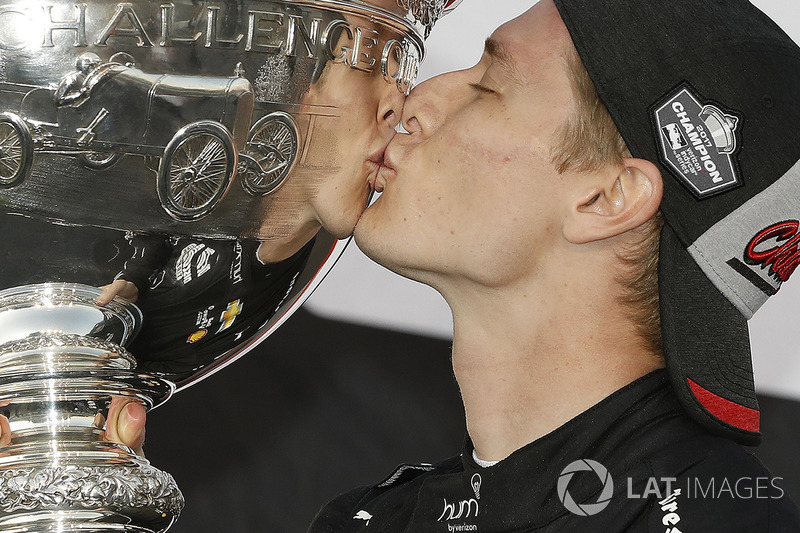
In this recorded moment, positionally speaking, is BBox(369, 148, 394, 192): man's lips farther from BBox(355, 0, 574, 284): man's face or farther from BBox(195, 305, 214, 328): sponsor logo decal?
BBox(195, 305, 214, 328): sponsor logo decal

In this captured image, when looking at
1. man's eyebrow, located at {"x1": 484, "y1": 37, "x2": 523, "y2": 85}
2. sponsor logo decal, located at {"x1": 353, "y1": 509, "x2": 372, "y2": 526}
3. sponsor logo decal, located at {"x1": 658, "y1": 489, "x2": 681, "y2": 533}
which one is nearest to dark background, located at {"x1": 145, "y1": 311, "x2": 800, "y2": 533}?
sponsor logo decal, located at {"x1": 353, "y1": 509, "x2": 372, "y2": 526}

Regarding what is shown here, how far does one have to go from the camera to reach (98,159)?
0.67 m

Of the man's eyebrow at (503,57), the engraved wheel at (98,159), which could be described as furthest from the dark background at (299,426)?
the engraved wheel at (98,159)

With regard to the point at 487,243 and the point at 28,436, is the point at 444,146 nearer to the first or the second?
the point at 487,243

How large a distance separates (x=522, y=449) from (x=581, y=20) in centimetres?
39

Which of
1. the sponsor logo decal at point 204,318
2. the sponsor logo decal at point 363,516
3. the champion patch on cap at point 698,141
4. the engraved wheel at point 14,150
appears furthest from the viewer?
the sponsor logo decal at point 363,516

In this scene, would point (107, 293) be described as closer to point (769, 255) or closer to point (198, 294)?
point (198, 294)

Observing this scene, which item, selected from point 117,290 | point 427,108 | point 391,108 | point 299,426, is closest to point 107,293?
point 117,290

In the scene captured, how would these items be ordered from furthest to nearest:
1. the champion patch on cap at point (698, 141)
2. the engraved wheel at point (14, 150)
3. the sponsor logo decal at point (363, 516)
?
1. the sponsor logo decal at point (363, 516)
2. the champion patch on cap at point (698, 141)
3. the engraved wheel at point (14, 150)

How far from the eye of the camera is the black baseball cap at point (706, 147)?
88 cm

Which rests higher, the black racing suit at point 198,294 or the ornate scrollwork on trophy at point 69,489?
the black racing suit at point 198,294

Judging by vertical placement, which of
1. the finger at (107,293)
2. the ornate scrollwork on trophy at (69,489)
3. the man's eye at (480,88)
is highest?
the man's eye at (480,88)

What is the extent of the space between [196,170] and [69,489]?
230 mm

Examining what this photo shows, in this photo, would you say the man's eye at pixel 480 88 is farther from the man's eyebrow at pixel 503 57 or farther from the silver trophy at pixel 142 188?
the silver trophy at pixel 142 188
